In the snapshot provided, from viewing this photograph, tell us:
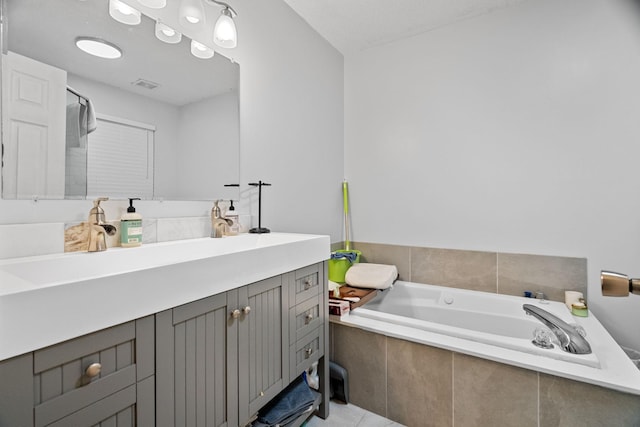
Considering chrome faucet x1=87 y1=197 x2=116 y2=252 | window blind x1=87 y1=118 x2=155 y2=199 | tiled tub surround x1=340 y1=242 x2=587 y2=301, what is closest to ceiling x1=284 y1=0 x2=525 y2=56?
window blind x1=87 y1=118 x2=155 y2=199

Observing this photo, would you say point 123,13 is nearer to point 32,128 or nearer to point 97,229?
point 32,128

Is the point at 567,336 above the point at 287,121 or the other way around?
the other way around

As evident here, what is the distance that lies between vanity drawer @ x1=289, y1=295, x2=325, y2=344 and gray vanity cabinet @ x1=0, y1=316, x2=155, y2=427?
0.61 metres

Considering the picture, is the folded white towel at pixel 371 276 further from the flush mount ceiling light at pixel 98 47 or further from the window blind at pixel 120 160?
the flush mount ceiling light at pixel 98 47

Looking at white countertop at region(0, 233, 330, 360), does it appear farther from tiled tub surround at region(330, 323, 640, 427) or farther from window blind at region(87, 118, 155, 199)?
tiled tub surround at region(330, 323, 640, 427)

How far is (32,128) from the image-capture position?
0.95 m

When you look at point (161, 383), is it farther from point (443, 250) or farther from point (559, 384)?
point (443, 250)

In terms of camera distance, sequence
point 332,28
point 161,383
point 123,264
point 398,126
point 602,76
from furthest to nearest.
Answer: point 398,126 < point 332,28 < point 602,76 < point 123,264 < point 161,383

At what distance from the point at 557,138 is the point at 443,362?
1.58 m

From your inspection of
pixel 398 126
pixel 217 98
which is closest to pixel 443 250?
pixel 398 126

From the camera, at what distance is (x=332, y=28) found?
90.5 inches

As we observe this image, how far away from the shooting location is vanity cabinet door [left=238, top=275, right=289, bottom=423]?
41.1 inches

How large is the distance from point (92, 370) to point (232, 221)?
3.09 feet

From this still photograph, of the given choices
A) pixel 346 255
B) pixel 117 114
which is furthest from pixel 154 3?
pixel 346 255
